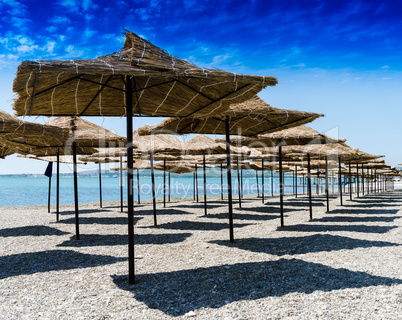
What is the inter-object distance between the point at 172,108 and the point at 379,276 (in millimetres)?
4223

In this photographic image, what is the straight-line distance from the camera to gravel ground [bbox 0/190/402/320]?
3225 millimetres

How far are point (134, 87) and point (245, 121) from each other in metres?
3.05

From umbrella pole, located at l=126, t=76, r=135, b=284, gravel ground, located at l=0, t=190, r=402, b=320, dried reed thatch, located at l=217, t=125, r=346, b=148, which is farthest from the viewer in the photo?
dried reed thatch, located at l=217, t=125, r=346, b=148

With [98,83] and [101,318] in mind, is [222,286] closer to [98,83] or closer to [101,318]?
[101,318]

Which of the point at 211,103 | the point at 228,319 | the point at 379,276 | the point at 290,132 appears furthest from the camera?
the point at 290,132

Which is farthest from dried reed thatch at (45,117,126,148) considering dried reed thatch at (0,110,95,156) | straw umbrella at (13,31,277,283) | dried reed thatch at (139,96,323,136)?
straw umbrella at (13,31,277,283)

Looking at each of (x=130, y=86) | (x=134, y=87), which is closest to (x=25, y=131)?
(x=134, y=87)

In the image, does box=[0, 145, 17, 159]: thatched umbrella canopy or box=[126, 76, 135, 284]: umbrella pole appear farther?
box=[0, 145, 17, 159]: thatched umbrella canopy

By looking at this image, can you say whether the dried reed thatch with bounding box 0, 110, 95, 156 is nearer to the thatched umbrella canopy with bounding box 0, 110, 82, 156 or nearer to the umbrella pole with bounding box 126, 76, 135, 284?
Result: the thatched umbrella canopy with bounding box 0, 110, 82, 156

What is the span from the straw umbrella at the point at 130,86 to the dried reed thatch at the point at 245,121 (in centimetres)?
95

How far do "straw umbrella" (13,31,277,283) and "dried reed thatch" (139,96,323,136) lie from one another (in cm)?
95

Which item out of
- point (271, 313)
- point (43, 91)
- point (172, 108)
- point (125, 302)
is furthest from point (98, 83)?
point (271, 313)

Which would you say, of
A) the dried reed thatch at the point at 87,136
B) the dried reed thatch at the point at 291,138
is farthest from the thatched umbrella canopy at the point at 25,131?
the dried reed thatch at the point at 291,138

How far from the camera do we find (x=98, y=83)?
4395mm
